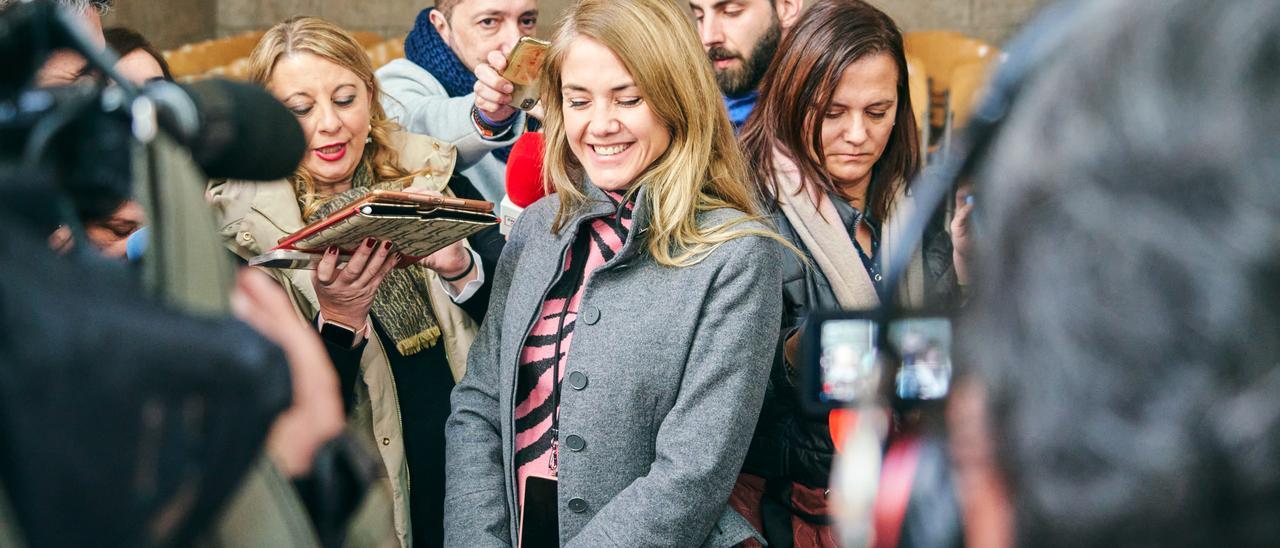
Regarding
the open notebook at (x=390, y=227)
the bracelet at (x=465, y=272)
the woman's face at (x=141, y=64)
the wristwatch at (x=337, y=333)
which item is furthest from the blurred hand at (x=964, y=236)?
the woman's face at (x=141, y=64)

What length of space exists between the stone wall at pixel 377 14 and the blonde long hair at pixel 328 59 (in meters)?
4.26

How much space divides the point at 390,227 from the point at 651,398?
615 millimetres

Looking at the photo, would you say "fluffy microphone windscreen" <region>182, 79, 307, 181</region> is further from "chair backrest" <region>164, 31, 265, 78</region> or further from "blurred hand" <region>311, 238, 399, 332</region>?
"chair backrest" <region>164, 31, 265, 78</region>

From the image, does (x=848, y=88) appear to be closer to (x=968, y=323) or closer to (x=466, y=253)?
(x=466, y=253)

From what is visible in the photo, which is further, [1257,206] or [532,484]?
[532,484]

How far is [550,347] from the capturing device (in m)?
2.23

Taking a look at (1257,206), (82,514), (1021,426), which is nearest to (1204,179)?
(1257,206)

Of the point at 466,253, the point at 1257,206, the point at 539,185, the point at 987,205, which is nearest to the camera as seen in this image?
the point at 1257,206

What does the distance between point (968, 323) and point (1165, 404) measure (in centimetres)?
12

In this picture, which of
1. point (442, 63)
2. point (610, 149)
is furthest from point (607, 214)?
point (442, 63)

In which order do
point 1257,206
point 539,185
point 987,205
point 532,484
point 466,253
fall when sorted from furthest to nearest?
point 539,185 < point 466,253 < point 532,484 < point 987,205 < point 1257,206

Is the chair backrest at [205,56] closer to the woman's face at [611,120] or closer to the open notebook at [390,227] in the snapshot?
the open notebook at [390,227]

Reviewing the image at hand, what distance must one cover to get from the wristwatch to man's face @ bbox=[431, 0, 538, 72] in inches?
55.2

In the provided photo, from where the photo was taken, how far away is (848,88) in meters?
2.68
